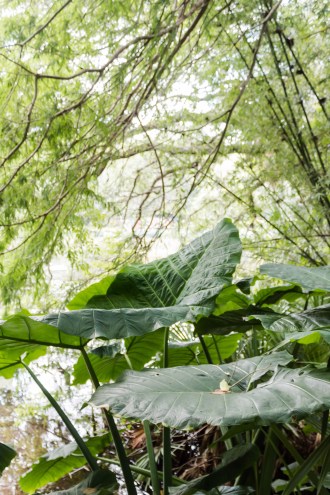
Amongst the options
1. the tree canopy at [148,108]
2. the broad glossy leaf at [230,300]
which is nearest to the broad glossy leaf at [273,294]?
the broad glossy leaf at [230,300]

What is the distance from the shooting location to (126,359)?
1.43 m

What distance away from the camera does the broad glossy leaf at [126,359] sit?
137 cm

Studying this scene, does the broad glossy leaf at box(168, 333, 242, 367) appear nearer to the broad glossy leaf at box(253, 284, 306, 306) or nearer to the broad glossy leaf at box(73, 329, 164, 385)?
the broad glossy leaf at box(73, 329, 164, 385)

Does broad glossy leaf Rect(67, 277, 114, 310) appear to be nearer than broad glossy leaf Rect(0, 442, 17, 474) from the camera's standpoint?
No

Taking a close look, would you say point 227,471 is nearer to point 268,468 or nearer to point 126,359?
point 268,468

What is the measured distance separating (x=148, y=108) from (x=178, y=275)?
1222 millimetres

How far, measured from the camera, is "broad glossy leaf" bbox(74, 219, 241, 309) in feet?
3.80

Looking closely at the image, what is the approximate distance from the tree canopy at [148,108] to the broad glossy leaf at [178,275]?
3.30 ft

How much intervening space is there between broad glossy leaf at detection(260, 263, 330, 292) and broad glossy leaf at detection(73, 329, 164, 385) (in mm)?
320

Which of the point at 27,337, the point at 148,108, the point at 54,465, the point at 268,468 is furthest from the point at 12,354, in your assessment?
the point at 148,108

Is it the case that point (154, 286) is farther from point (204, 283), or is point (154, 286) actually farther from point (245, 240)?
point (245, 240)

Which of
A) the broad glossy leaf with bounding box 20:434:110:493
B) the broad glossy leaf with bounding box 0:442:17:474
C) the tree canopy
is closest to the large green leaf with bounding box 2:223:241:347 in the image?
the broad glossy leaf with bounding box 0:442:17:474

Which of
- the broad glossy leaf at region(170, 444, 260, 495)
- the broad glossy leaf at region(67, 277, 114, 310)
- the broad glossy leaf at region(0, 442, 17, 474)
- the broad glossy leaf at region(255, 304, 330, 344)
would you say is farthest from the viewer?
the broad glossy leaf at region(67, 277, 114, 310)

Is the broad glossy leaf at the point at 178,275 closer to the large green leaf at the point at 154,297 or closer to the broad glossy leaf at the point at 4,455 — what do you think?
the large green leaf at the point at 154,297
